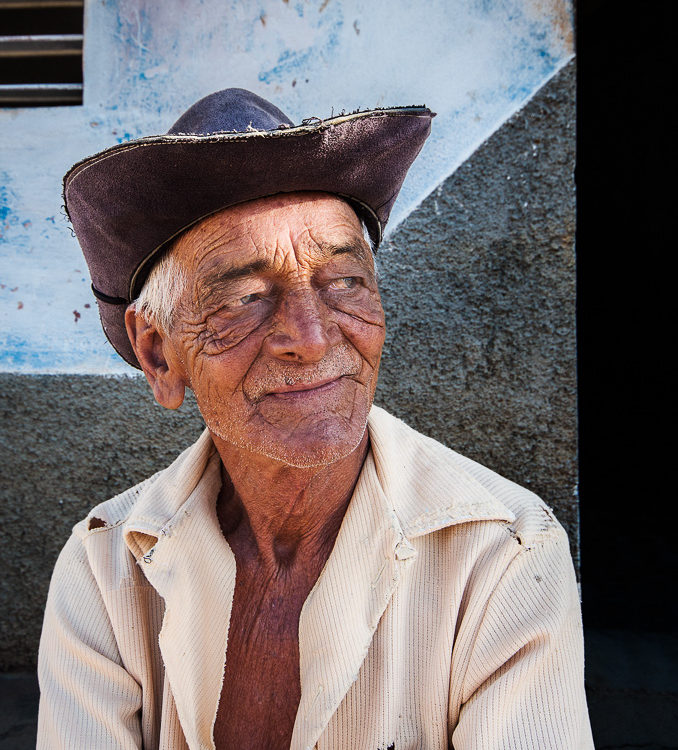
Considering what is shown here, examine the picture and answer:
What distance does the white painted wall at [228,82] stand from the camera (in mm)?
2656

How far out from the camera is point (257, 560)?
2014 mm

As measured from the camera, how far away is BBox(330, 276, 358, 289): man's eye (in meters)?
1.78

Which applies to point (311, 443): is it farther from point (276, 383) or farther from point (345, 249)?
point (345, 249)

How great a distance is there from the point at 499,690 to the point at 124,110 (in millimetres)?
2420

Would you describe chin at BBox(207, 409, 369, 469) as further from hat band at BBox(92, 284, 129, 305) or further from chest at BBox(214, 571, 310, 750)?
hat band at BBox(92, 284, 129, 305)

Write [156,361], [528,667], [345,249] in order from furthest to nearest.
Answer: [156,361]
[345,249]
[528,667]

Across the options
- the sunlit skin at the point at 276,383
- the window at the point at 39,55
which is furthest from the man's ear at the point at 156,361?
the window at the point at 39,55

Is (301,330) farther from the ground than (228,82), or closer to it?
closer to it

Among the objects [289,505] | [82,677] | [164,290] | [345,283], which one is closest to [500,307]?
[345,283]

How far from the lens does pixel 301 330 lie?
5.42 ft

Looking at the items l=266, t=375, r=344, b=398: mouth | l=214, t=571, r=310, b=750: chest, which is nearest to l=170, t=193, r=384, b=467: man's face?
l=266, t=375, r=344, b=398: mouth

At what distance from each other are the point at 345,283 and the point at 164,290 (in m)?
0.47

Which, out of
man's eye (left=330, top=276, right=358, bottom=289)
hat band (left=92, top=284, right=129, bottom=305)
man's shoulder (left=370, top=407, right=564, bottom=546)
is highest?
man's eye (left=330, top=276, right=358, bottom=289)

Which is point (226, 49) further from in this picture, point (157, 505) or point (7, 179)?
point (157, 505)
